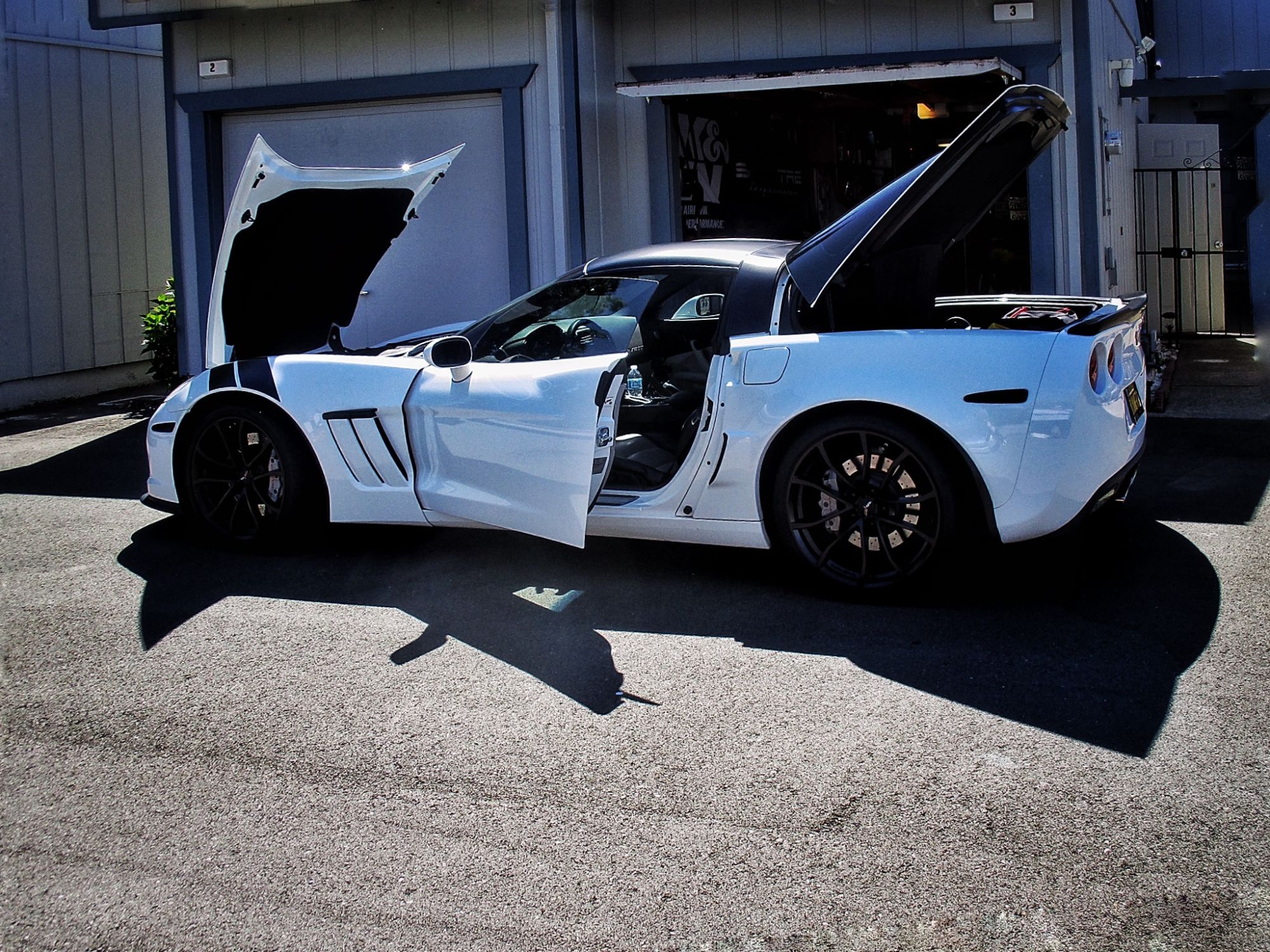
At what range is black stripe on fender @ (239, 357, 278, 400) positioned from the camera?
582 centimetres

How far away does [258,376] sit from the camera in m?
5.88

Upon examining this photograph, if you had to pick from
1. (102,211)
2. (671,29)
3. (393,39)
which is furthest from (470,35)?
(102,211)

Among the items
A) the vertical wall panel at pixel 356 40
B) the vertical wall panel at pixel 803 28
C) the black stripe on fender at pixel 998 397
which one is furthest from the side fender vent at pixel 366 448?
the vertical wall panel at pixel 356 40

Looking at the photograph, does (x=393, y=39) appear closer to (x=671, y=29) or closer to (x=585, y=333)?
(x=671, y=29)

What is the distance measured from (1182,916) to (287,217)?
4781 mm

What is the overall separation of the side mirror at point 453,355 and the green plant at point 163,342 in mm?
7318

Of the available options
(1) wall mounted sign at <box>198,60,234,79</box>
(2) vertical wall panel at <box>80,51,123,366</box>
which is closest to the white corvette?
(1) wall mounted sign at <box>198,60,234,79</box>

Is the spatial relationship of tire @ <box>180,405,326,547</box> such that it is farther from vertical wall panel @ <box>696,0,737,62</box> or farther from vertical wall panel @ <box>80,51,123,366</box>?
vertical wall panel @ <box>80,51,123,366</box>

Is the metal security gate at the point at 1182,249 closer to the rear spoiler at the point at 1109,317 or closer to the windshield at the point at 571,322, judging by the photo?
the rear spoiler at the point at 1109,317

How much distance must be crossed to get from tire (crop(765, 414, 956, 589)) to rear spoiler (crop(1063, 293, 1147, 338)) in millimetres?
690

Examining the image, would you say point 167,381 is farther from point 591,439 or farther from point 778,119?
point 591,439

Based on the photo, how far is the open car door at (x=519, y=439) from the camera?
195 inches

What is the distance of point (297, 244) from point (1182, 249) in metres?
11.4

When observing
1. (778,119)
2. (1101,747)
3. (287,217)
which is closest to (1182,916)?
(1101,747)
